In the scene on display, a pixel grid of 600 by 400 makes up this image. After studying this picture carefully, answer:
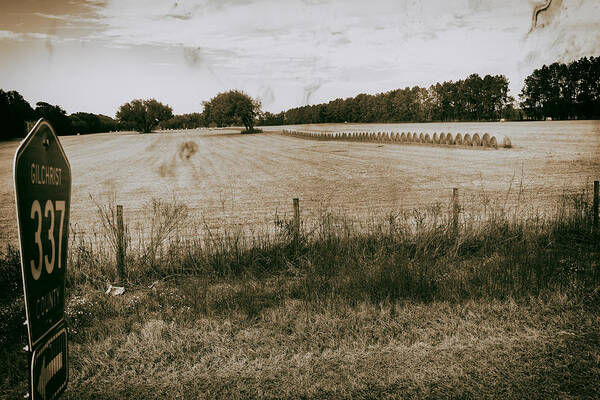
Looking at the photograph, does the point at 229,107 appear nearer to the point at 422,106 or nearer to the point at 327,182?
the point at 327,182

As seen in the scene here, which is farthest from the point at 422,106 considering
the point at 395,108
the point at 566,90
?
the point at 566,90

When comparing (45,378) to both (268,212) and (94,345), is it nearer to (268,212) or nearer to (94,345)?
(94,345)

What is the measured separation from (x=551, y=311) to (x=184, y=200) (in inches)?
604

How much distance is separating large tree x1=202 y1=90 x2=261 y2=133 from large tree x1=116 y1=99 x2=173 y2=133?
9902 millimetres

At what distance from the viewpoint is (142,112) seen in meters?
69.8

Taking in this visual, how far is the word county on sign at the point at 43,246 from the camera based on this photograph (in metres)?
1.60

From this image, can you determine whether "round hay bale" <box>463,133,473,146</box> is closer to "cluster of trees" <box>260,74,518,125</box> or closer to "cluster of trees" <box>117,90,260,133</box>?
"cluster of trees" <box>117,90,260,133</box>

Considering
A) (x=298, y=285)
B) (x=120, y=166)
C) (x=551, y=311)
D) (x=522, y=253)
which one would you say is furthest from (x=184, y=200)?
(x=120, y=166)

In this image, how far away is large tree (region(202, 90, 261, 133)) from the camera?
3145 inches

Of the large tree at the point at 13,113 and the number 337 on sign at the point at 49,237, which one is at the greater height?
the large tree at the point at 13,113

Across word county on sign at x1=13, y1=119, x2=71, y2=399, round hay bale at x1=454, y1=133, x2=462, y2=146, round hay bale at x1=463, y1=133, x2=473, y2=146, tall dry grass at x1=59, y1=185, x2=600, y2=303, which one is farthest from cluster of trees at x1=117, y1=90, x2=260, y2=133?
word county on sign at x1=13, y1=119, x2=71, y2=399

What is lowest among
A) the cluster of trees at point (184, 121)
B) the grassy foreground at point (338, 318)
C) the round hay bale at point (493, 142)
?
the grassy foreground at point (338, 318)

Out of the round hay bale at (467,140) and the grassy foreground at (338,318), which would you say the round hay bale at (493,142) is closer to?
the round hay bale at (467,140)

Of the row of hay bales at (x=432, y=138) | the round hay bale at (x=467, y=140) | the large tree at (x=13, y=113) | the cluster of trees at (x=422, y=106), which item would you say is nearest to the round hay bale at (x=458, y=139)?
the row of hay bales at (x=432, y=138)
